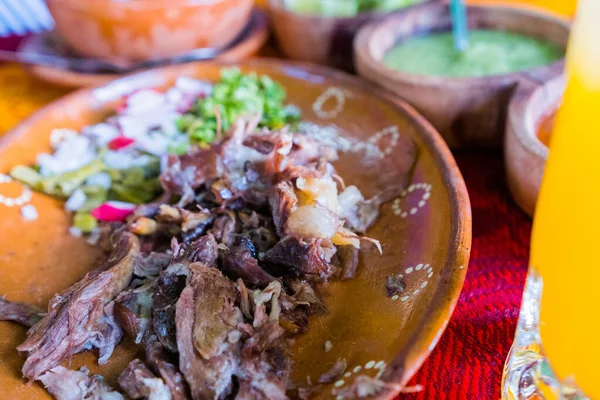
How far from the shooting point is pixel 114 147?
218 centimetres

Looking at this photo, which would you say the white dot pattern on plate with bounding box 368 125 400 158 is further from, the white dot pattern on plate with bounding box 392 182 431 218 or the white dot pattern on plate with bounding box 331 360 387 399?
the white dot pattern on plate with bounding box 331 360 387 399

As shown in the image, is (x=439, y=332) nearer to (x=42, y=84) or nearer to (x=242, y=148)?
(x=242, y=148)

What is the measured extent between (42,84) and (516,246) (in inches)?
102

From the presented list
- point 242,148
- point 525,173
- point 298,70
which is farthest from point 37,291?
point 525,173

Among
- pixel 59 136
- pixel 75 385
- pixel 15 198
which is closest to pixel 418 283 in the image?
pixel 75 385

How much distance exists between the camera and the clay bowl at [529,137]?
1.65 meters

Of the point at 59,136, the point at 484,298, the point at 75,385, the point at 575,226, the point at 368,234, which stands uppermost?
the point at 575,226

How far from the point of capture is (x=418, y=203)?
63.6 inches

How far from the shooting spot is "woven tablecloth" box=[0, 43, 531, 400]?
135 cm

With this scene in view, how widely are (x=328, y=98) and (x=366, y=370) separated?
1.39m

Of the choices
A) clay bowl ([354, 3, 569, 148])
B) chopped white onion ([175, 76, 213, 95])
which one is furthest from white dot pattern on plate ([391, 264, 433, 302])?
chopped white onion ([175, 76, 213, 95])

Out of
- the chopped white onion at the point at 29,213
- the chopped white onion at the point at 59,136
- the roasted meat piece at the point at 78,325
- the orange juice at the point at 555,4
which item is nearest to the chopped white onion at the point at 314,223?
the roasted meat piece at the point at 78,325

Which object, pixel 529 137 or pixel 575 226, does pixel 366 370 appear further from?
pixel 529 137

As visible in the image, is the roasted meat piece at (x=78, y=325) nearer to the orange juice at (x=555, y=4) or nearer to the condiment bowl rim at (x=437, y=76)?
the condiment bowl rim at (x=437, y=76)
